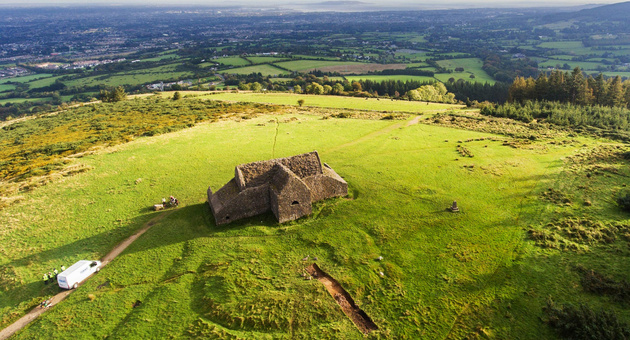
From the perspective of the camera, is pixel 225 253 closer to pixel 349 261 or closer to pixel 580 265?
pixel 349 261

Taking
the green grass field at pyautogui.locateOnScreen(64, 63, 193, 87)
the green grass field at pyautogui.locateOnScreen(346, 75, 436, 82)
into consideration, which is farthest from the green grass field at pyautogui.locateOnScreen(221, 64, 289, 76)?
the green grass field at pyautogui.locateOnScreen(346, 75, 436, 82)

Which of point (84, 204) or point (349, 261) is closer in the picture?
point (349, 261)

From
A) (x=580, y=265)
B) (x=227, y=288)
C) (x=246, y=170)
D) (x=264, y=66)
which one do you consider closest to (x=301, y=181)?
(x=246, y=170)

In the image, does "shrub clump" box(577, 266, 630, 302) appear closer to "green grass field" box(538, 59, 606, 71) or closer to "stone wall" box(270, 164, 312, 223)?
"stone wall" box(270, 164, 312, 223)

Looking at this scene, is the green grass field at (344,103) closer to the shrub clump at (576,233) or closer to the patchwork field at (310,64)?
the shrub clump at (576,233)

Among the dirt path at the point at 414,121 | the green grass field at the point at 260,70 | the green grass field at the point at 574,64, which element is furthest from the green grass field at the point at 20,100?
the green grass field at the point at 574,64

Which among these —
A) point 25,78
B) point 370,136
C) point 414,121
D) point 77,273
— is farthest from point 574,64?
point 25,78
